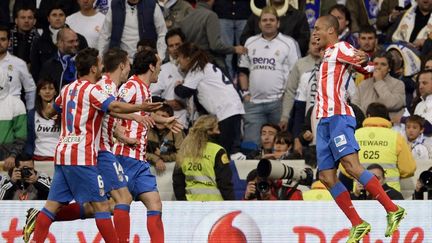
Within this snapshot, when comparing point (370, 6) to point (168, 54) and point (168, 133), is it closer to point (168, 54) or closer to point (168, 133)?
point (168, 54)

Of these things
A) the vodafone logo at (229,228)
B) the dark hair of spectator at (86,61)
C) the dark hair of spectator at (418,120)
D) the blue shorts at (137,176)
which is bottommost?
the vodafone logo at (229,228)

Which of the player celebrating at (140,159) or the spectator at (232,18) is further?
the spectator at (232,18)

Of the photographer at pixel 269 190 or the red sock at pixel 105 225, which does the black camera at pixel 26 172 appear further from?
the red sock at pixel 105 225

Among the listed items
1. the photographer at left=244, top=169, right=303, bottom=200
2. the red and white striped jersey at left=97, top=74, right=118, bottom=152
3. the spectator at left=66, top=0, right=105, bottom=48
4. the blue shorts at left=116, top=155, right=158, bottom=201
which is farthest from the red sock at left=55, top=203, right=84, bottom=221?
the spectator at left=66, top=0, right=105, bottom=48

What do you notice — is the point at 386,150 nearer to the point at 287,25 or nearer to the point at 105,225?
the point at 105,225

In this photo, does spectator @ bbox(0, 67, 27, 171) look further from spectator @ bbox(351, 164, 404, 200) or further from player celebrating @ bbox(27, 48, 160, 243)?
spectator @ bbox(351, 164, 404, 200)

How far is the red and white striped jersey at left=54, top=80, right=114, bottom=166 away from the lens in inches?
535

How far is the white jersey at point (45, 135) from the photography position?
58.1 ft

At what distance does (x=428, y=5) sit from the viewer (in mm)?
19328

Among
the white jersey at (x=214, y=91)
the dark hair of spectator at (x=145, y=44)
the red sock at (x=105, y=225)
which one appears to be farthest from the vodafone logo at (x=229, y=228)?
the dark hair of spectator at (x=145, y=44)

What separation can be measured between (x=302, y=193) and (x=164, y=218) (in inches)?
69.0

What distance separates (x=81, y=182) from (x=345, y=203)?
2612 millimetres

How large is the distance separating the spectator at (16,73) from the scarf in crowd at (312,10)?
14.1 feet

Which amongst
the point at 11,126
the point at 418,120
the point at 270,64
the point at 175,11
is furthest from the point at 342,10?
the point at 11,126
